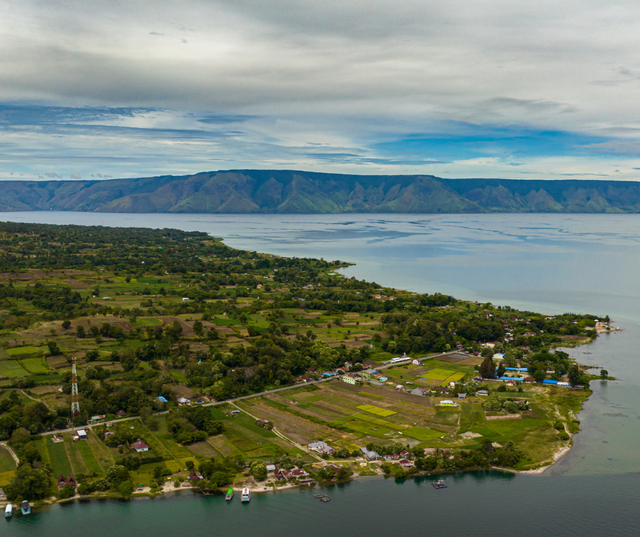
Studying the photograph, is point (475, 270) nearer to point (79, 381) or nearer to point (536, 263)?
point (536, 263)

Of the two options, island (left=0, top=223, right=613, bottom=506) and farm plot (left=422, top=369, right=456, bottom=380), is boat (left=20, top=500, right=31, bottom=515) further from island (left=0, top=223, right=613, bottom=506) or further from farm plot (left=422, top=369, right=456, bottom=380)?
farm plot (left=422, top=369, right=456, bottom=380)

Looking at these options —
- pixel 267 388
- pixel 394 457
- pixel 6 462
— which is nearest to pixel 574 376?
pixel 394 457

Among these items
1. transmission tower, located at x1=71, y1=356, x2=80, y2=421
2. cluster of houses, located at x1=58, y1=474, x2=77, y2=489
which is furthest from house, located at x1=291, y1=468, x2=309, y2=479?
transmission tower, located at x1=71, y1=356, x2=80, y2=421

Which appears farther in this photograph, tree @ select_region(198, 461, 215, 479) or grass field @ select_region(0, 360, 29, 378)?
grass field @ select_region(0, 360, 29, 378)

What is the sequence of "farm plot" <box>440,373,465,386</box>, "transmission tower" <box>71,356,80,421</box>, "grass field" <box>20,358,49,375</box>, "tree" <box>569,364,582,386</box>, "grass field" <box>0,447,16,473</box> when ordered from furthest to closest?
"grass field" <box>20,358,49,375</box>, "farm plot" <box>440,373,465,386</box>, "tree" <box>569,364,582,386</box>, "transmission tower" <box>71,356,80,421</box>, "grass field" <box>0,447,16,473</box>

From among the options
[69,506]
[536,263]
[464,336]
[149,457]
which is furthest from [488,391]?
[536,263]
